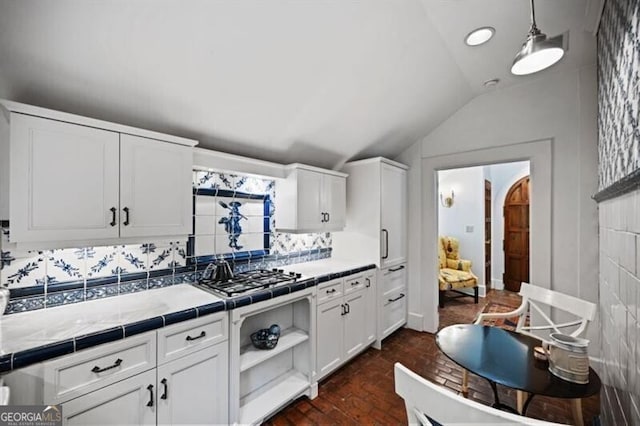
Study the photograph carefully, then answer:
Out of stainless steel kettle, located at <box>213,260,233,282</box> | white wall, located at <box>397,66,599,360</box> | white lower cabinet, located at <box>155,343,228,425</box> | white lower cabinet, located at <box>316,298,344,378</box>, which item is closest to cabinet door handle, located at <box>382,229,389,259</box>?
white lower cabinet, located at <box>316,298,344,378</box>

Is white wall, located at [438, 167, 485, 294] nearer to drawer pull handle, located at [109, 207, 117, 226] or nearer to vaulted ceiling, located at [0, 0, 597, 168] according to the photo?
vaulted ceiling, located at [0, 0, 597, 168]

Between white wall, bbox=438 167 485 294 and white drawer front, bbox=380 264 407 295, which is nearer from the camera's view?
white drawer front, bbox=380 264 407 295

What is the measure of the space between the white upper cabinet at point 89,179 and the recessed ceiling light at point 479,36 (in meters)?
2.36

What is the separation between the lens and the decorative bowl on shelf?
6.91 ft

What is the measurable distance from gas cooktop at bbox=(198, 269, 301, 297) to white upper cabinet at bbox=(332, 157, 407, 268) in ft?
3.85

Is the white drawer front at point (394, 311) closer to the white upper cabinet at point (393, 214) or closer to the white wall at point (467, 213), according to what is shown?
the white upper cabinet at point (393, 214)

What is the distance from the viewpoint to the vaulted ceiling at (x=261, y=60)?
1.36m

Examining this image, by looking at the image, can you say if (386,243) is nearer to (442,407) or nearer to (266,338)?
(266,338)

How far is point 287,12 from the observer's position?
1.58 metres

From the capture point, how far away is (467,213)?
5406 mm

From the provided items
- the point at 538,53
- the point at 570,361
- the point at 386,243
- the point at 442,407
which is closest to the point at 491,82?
the point at 538,53

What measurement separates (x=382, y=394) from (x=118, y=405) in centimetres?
192

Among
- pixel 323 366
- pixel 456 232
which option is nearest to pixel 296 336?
pixel 323 366

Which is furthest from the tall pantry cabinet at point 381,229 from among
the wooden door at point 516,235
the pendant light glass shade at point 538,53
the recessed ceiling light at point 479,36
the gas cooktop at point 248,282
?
the wooden door at point 516,235
